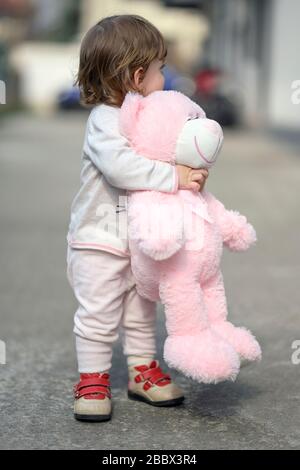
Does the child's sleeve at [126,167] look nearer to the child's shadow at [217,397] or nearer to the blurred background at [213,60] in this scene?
the blurred background at [213,60]

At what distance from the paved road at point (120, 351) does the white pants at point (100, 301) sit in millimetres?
225

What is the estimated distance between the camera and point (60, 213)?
339 inches

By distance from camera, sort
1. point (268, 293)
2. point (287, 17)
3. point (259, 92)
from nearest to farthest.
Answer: point (268, 293), point (287, 17), point (259, 92)

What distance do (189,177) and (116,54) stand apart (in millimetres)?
473

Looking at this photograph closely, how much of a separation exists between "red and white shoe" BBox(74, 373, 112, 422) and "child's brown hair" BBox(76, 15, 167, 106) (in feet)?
3.16

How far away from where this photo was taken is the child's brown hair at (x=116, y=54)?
3264 millimetres

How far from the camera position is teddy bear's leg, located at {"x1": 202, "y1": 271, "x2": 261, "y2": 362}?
330cm

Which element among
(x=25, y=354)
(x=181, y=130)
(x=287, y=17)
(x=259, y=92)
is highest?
Answer: (x=181, y=130)

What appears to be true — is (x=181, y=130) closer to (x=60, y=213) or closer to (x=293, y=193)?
(x=60, y=213)

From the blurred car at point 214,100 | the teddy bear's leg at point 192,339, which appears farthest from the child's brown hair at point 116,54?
the blurred car at point 214,100

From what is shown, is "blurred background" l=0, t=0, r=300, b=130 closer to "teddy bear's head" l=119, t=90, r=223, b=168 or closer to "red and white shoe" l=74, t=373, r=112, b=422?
"teddy bear's head" l=119, t=90, r=223, b=168
